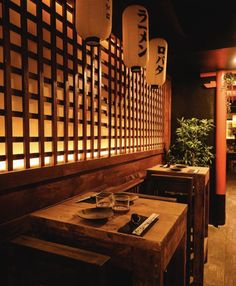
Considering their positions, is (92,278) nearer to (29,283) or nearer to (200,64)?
(29,283)

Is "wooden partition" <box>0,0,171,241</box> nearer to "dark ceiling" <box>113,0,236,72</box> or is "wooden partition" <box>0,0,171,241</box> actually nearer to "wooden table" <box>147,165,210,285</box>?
"wooden table" <box>147,165,210,285</box>

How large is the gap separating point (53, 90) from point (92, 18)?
893 millimetres

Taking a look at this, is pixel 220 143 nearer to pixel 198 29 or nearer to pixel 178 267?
pixel 198 29

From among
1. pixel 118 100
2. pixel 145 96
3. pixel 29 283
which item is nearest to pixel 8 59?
pixel 29 283

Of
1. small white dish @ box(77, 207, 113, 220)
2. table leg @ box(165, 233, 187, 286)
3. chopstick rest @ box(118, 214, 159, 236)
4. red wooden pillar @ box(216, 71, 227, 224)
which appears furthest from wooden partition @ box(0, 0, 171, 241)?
red wooden pillar @ box(216, 71, 227, 224)

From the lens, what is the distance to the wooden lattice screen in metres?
2.38

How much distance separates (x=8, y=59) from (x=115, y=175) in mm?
2720

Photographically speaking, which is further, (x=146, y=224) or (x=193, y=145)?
(x=193, y=145)

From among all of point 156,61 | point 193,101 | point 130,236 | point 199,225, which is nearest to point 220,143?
point 193,101

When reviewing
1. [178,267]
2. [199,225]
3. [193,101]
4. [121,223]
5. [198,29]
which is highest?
[198,29]

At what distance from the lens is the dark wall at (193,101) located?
299 inches

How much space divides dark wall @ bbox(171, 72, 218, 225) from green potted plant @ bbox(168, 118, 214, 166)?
0.89 feet

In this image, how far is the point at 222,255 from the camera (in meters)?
5.24

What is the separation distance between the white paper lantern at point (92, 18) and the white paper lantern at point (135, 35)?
0.91 metres
